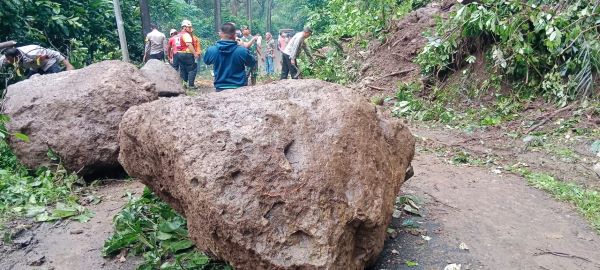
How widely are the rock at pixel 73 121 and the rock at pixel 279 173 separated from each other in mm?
2232

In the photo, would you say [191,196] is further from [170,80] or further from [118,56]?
[118,56]

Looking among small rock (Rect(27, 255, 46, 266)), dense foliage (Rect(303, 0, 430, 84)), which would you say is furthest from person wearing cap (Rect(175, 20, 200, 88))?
small rock (Rect(27, 255, 46, 266))

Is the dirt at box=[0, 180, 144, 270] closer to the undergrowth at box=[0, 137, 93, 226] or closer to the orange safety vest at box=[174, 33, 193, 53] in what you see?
the undergrowth at box=[0, 137, 93, 226]

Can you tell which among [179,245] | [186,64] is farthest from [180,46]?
[179,245]

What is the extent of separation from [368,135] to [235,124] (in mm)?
827

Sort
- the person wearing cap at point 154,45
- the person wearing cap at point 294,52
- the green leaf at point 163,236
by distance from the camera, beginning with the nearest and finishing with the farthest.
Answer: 1. the green leaf at point 163,236
2. the person wearing cap at point 294,52
3. the person wearing cap at point 154,45

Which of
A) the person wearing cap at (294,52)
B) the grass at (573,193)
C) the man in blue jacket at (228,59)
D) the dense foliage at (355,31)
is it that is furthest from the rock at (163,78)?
the grass at (573,193)

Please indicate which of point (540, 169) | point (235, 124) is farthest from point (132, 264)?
point (540, 169)

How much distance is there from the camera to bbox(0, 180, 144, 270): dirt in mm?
3711

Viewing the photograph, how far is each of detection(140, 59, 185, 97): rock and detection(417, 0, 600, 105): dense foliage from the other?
4302 mm

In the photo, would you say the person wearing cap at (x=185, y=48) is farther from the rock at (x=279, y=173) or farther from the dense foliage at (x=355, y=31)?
the rock at (x=279, y=173)

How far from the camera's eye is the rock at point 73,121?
5219 millimetres

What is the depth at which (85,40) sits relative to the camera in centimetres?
1126

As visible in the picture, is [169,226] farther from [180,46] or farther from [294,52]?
[180,46]
